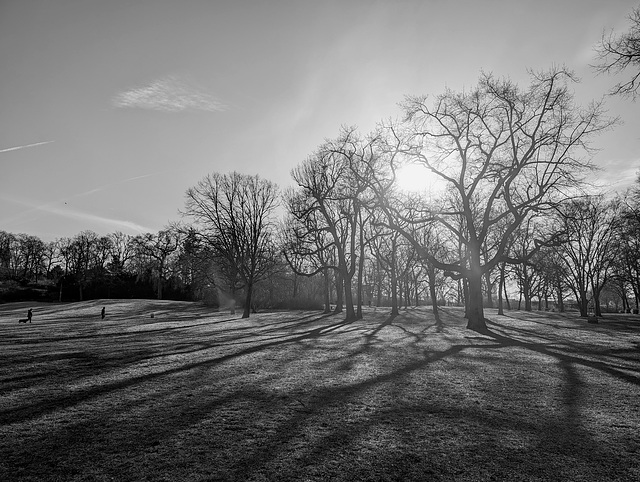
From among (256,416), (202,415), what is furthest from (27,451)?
→ (256,416)

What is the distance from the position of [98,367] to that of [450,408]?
927 cm

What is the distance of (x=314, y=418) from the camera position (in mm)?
6164

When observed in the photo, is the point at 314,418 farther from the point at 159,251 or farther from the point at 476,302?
the point at 159,251

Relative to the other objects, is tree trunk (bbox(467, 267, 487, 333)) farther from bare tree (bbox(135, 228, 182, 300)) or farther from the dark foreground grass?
bare tree (bbox(135, 228, 182, 300))

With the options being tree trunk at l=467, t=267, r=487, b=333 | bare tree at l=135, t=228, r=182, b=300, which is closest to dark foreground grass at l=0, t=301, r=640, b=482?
tree trunk at l=467, t=267, r=487, b=333

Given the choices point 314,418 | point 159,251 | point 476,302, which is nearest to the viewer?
point 314,418

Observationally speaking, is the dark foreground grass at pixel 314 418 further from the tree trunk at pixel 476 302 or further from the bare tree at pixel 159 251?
the bare tree at pixel 159 251

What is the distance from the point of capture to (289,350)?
14.1 metres

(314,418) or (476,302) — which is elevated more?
(476,302)

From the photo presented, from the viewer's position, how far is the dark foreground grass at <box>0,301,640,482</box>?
4426 mm

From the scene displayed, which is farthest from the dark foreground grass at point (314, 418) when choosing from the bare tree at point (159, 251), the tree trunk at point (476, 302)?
the bare tree at point (159, 251)

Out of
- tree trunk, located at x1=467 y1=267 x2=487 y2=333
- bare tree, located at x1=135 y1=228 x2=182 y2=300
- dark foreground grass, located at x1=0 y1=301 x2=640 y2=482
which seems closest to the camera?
dark foreground grass, located at x1=0 y1=301 x2=640 y2=482

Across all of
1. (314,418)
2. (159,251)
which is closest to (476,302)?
(314,418)

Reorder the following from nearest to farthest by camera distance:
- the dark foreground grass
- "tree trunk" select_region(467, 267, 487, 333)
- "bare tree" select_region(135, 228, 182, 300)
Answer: the dark foreground grass < "tree trunk" select_region(467, 267, 487, 333) < "bare tree" select_region(135, 228, 182, 300)
